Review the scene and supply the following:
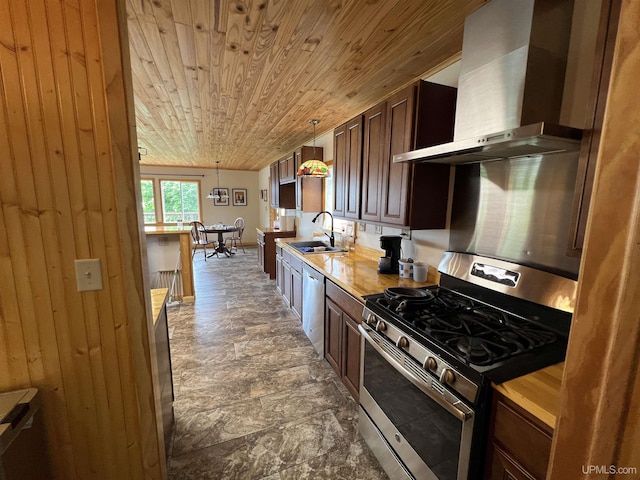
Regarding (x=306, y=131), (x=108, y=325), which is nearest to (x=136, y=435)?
(x=108, y=325)

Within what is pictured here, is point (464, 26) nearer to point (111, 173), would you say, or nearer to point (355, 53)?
point (355, 53)

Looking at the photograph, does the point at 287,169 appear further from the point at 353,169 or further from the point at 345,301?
the point at 345,301

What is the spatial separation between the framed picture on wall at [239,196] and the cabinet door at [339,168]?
6.57 meters

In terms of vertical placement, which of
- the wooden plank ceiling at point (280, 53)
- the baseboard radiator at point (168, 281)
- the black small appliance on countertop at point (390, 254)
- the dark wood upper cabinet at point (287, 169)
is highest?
the wooden plank ceiling at point (280, 53)

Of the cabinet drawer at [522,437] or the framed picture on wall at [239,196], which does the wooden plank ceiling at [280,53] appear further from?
the framed picture on wall at [239,196]

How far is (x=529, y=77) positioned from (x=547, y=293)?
0.99m

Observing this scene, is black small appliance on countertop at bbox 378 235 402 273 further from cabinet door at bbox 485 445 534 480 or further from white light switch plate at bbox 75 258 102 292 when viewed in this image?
white light switch plate at bbox 75 258 102 292

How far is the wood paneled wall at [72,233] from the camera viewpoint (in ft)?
3.03

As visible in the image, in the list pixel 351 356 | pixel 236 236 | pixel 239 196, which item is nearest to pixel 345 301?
pixel 351 356

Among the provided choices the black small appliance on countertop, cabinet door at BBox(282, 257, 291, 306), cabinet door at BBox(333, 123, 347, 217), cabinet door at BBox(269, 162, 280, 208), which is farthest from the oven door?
cabinet door at BBox(269, 162, 280, 208)

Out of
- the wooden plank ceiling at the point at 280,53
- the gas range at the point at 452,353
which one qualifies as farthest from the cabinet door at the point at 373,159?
the gas range at the point at 452,353

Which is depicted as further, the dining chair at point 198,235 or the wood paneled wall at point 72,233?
the dining chair at point 198,235

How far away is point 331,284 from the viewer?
2.29 metres

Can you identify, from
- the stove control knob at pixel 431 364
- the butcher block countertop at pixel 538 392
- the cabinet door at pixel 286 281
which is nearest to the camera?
the butcher block countertop at pixel 538 392
